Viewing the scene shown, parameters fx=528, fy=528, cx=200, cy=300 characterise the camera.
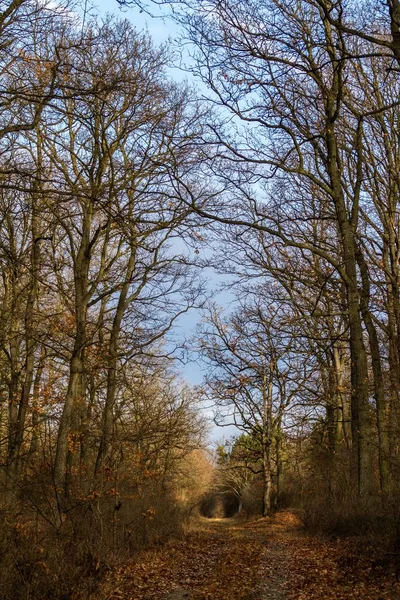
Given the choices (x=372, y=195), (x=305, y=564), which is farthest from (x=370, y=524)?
(x=372, y=195)

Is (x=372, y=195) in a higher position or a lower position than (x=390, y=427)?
higher

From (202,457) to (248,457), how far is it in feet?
80.4

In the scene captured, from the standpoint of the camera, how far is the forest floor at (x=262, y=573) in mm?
7324

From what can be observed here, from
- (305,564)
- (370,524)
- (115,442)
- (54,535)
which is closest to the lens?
(54,535)

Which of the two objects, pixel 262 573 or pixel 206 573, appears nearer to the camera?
pixel 262 573

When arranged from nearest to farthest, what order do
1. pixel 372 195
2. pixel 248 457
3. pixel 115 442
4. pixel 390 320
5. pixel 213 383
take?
pixel 115 442
pixel 390 320
pixel 372 195
pixel 213 383
pixel 248 457

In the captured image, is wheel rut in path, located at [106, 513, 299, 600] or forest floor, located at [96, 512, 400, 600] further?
wheel rut in path, located at [106, 513, 299, 600]

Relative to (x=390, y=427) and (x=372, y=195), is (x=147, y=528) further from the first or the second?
(x=372, y=195)

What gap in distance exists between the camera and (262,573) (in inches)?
358

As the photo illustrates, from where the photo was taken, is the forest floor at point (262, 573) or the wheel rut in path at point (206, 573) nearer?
the forest floor at point (262, 573)

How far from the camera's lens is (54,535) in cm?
824

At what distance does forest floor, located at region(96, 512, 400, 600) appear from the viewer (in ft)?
24.0

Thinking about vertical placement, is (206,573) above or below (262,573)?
below

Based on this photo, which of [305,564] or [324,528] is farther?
[324,528]
